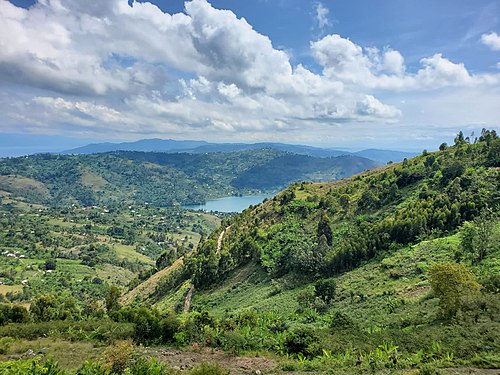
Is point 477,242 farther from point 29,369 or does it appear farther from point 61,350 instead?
point 61,350

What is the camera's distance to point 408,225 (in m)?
48.0

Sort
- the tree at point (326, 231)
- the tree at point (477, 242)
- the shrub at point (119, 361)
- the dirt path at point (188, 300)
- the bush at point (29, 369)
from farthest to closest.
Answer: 1. the dirt path at point (188, 300)
2. the tree at point (326, 231)
3. the tree at point (477, 242)
4. the shrub at point (119, 361)
5. the bush at point (29, 369)

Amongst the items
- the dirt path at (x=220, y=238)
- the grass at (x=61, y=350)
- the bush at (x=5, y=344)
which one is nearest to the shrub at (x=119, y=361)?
the grass at (x=61, y=350)

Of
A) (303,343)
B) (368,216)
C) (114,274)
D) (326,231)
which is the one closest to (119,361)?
(303,343)

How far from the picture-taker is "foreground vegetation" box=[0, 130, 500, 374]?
2064 cm

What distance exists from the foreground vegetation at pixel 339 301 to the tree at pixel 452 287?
0.26ft

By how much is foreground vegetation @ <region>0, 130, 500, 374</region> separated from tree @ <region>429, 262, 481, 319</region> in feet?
0.26

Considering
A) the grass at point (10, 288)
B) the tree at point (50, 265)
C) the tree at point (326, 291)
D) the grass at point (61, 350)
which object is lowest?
the tree at point (50, 265)

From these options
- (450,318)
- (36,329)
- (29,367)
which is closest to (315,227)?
(450,318)

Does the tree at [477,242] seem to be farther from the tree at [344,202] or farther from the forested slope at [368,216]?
the tree at [344,202]

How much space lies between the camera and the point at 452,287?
24859 millimetres

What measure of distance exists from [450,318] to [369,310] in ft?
34.5

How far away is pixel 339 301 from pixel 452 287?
52.3 feet

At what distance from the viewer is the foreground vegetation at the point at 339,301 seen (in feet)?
67.7
